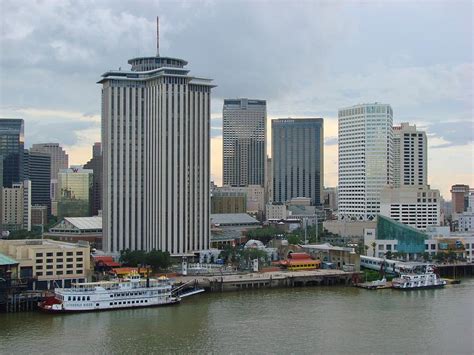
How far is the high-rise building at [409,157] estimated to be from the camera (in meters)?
131

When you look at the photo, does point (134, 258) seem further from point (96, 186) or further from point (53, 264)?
point (96, 186)

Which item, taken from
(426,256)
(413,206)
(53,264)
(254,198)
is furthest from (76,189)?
(53,264)

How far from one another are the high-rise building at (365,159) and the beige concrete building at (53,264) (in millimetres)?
66112

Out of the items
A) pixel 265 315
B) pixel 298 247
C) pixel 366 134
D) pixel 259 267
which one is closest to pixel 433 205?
pixel 366 134

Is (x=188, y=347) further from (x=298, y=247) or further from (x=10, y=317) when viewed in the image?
(x=298, y=247)

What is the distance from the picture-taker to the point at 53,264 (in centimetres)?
5866

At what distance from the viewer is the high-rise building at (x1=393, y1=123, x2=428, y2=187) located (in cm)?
13062

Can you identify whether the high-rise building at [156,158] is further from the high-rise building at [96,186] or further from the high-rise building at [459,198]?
the high-rise building at [459,198]

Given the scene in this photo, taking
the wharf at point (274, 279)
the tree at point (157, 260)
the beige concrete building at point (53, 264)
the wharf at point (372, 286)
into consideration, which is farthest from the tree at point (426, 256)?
the beige concrete building at point (53, 264)

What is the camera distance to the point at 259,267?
74625mm

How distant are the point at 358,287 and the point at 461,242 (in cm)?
2279

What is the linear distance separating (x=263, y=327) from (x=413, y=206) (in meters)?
63.2

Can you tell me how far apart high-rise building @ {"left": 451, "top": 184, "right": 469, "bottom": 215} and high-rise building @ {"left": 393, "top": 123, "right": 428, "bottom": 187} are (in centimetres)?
4363

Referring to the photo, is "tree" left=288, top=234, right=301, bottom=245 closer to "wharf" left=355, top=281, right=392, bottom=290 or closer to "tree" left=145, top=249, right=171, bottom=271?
"tree" left=145, top=249, right=171, bottom=271
